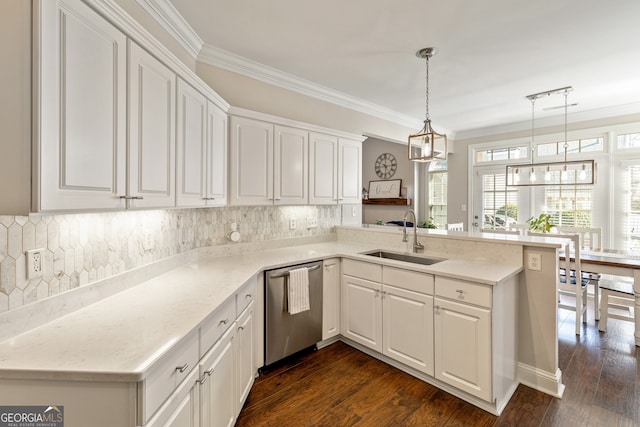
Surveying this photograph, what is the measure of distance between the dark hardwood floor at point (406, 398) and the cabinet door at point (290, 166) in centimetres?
157

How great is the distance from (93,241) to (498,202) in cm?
623

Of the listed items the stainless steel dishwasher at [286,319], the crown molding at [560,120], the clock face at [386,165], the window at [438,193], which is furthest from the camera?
the clock face at [386,165]

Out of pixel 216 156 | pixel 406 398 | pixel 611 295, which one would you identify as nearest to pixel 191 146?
pixel 216 156

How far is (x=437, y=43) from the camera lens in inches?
104

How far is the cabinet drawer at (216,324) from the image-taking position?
144 centimetres

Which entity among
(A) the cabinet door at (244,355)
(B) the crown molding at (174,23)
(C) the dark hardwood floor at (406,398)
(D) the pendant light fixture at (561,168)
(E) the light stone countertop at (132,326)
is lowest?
(C) the dark hardwood floor at (406,398)

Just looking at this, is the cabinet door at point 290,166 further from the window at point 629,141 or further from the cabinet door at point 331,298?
the window at point 629,141

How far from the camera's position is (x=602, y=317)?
330 cm

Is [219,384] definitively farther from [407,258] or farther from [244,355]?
[407,258]

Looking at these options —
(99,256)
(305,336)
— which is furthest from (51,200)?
(305,336)

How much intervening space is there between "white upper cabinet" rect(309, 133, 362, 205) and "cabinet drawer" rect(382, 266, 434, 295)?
3.90ft

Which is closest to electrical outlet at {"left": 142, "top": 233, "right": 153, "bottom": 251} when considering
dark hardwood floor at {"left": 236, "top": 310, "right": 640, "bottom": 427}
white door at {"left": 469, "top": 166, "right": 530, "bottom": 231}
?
dark hardwood floor at {"left": 236, "top": 310, "right": 640, "bottom": 427}

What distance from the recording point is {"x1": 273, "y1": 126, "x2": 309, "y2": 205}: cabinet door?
2957mm

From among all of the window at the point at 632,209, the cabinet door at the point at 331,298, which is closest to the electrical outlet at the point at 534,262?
the cabinet door at the point at 331,298
